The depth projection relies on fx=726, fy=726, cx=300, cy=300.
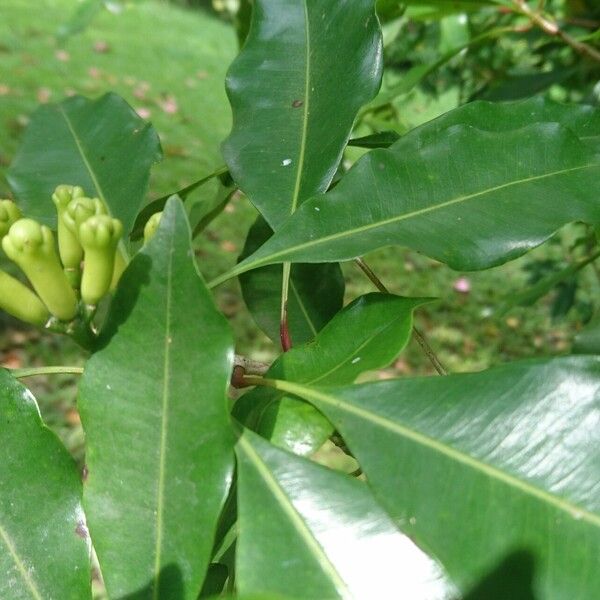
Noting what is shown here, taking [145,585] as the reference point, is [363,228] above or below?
above

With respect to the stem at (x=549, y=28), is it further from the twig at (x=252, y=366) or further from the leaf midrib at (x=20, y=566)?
the leaf midrib at (x=20, y=566)

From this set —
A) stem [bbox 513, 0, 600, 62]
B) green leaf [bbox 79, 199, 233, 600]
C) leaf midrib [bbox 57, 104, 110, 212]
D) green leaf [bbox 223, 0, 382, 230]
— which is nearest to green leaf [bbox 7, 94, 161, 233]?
leaf midrib [bbox 57, 104, 110, 212]

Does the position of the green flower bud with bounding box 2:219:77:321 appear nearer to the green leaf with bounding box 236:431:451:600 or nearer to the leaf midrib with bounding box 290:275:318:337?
the green leaf with bounding box 236:431:451:600

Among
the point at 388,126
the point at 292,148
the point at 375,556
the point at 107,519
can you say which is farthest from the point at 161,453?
the point at 388,126

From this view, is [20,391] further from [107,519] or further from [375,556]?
[375,556]

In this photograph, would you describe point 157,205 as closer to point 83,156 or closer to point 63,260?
point 83,156

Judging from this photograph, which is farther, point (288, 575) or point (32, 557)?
point (32, 557)
